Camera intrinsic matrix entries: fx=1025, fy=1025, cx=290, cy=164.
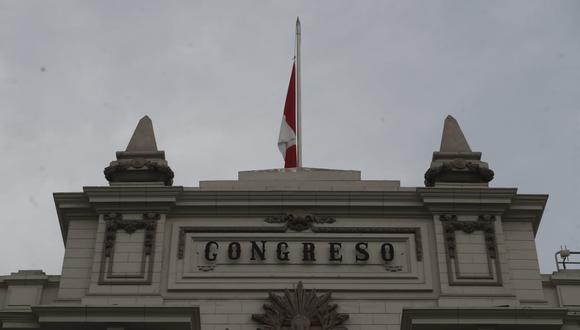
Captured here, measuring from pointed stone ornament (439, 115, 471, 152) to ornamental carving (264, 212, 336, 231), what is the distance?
12.0 feet

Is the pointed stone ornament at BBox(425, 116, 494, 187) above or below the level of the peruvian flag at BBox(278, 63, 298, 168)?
below

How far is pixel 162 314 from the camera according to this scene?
21.9 metres

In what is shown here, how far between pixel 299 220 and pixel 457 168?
13.4 feet

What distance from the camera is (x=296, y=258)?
77.7 ft

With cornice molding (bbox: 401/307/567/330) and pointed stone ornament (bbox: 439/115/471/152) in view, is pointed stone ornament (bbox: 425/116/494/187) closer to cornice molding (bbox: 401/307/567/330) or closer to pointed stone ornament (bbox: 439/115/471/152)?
pointed stone ornament (bbox: 439/115/471/152)

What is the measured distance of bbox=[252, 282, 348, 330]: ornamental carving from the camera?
73.5ft

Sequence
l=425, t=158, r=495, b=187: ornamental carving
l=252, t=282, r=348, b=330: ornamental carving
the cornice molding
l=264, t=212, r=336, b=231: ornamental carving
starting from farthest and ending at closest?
l=425, t=158, r=495, b=187: ornamental carving
l=264, t=212, r=336, b=231: ornamental carving
l=252, t=282, r=348, b=330: ornamental carving
the cornice molding

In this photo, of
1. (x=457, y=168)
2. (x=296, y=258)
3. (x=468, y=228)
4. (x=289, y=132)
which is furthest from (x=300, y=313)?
(x=289, y=132)

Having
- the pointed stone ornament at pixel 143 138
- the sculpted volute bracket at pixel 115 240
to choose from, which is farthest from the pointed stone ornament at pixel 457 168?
the pointed stone ornament at pixel 143 138

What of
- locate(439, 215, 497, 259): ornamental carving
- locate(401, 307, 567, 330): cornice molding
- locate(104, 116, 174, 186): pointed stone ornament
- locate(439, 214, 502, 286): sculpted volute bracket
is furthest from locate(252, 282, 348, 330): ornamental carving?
locate(104, 116, 174, 186): pointed stone ornament

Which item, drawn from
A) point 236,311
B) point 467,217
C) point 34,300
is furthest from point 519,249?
point 34,300

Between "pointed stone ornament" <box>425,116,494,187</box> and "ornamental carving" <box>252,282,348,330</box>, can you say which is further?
"pointed stone ornament" <box>425,116,494,187</box>

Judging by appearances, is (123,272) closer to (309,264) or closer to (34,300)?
(34,300)

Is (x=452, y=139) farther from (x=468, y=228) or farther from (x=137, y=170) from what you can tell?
(x=137, y=170)
